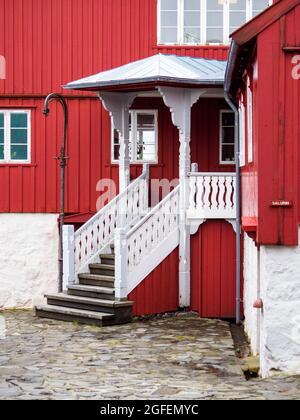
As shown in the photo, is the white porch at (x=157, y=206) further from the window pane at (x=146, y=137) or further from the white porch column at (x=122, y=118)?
the window pane at (x=146, y=137)

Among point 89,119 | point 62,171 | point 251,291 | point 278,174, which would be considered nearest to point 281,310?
point 278,174

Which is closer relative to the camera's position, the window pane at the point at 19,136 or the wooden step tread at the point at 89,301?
the wooden step tread at the point at 89,301

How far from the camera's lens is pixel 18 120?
19344 millimetres

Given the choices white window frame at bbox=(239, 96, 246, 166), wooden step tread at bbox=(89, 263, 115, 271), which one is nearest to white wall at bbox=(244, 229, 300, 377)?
white window frame at bbox=(239, 96, 246, 166)

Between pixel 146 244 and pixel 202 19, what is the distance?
202 inches

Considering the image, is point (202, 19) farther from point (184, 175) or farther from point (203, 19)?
point (184, 175)

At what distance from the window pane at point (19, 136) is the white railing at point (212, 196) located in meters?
4.18

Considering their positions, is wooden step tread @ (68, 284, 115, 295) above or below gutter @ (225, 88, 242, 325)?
below

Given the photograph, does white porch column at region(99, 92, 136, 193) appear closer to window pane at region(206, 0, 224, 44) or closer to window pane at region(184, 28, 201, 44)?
window pane at region(184, 28, 201, 44)

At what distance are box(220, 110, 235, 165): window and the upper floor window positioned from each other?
1.58 meters

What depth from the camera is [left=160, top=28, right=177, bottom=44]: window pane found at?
62.4ft

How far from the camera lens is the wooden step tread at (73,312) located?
15794 mm

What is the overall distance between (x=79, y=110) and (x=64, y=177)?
157 centimetres

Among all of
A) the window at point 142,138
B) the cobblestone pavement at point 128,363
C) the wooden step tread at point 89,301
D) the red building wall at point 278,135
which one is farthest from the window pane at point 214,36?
the red building wall at point 278,135
